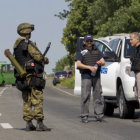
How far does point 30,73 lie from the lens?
11.7m

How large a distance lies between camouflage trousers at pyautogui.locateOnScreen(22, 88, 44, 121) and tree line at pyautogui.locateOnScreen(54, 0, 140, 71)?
3119cm

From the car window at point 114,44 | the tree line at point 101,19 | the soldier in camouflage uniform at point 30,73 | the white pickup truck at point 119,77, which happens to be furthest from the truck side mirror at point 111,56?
the tree line at point 101,19

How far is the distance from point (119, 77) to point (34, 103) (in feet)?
13.4

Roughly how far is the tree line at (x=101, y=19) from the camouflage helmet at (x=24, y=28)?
102 feet

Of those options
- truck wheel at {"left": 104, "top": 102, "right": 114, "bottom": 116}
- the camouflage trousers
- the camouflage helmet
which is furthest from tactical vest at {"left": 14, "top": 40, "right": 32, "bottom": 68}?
truck wheel at {"left": 104, "top": 102, "right": 114, "bottom": 116}

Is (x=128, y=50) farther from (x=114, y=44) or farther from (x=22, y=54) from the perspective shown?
(x=22, y=54)

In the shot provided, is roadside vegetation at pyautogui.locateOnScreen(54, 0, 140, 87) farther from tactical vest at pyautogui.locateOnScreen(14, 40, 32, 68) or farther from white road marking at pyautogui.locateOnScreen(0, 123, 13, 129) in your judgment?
tactical vest at pyautogui.locateOnScreen(14, 40, 32, 68)

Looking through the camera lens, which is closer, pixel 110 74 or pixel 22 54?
pixel 22 54

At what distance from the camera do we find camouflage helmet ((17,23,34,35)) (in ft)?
38.0

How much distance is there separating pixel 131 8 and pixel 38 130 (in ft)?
105

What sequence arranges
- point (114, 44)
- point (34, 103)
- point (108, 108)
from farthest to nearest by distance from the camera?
point (108, 108) < point (114, 44) < point (34, 103)

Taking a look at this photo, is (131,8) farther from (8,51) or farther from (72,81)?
(8,51)

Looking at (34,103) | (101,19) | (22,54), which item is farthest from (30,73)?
(101,19)

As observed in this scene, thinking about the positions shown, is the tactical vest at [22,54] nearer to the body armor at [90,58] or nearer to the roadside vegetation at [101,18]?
the body armor at [90,58]
